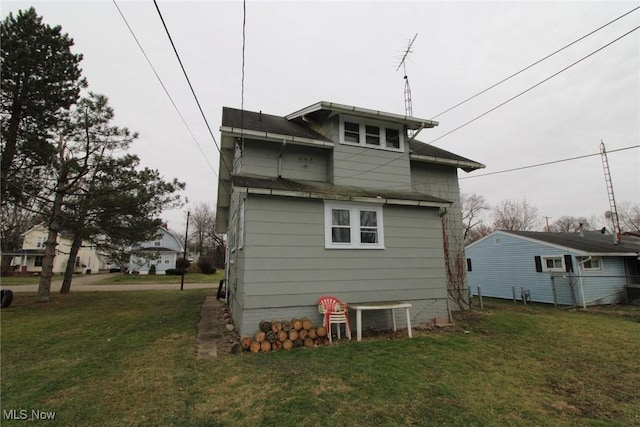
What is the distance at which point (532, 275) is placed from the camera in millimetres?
16594

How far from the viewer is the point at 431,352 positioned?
5.93 metres

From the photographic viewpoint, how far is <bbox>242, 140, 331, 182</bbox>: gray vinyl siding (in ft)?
28.6

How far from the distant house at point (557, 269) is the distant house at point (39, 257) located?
37.6 m

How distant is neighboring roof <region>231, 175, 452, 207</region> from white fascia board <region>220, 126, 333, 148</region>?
3.78 ft

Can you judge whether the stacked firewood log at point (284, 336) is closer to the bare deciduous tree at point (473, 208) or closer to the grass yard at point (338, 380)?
the grass yard at point (338, 380)

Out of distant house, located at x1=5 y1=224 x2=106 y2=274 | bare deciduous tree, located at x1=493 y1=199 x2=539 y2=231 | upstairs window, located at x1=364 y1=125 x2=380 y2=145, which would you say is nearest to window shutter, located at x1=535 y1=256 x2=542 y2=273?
upstairs window, located at x1=364 y1=125 x2=380 y2=145

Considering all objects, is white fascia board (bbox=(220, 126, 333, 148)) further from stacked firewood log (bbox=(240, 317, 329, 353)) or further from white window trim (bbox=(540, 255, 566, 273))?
white window trim (bbox=(540, 255, 566, 273))

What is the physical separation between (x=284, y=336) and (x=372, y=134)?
6.72 m

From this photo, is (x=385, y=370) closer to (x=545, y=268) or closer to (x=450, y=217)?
(x=450, y=217)

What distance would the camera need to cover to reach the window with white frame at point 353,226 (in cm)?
764

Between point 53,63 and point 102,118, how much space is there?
101 inches

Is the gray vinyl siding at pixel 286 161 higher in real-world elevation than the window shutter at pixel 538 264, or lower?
higher

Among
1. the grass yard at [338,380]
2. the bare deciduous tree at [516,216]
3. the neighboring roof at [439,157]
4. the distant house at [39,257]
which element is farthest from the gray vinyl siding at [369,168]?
the bare deciduous tree at [516,216]

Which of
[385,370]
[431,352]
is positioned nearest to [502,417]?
[385,370]
